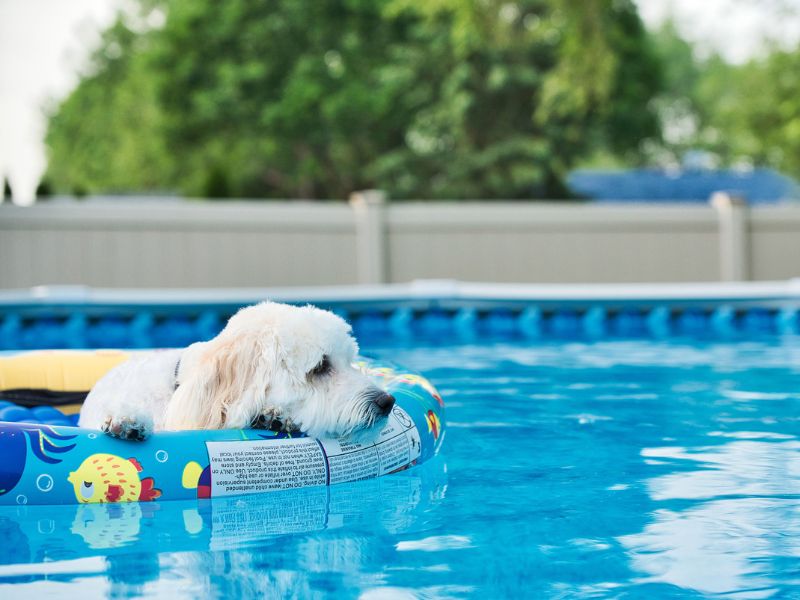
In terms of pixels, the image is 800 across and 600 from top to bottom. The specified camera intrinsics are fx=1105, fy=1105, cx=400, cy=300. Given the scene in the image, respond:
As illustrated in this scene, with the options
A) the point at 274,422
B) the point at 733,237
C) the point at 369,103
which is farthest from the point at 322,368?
the point at 369,103

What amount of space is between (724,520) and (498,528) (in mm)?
846

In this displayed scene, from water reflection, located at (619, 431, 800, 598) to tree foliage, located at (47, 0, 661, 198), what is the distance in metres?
22.6

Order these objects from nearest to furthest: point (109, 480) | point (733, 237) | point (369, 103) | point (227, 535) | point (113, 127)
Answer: point (227, 535) < point (109, 480) < point (733, 237) < point (369, 103) < point (113, 127)

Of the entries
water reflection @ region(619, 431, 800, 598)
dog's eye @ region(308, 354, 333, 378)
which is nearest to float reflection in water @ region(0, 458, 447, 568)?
dog's eye @ region(308, 354, 333, 378)

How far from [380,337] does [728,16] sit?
73.3 feet

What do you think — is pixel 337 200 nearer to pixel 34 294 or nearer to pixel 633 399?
pixel 34 294

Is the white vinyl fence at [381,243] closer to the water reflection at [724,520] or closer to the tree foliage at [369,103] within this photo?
the water reflection at [724,520]

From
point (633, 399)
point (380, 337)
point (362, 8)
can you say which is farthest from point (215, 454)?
point (362, 8)

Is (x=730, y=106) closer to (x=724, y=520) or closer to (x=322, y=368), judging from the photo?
(x=724, y=520)

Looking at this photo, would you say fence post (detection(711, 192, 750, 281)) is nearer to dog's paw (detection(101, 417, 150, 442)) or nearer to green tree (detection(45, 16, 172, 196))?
dog's paw (detection(101, 417, 150, 442))

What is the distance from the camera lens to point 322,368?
406 cm

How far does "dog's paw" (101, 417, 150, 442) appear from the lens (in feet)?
13.5

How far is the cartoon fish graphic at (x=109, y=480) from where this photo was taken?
4184 mm

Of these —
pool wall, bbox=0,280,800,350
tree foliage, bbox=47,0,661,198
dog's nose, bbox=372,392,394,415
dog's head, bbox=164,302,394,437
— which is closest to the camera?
dog's head, bbox=164,302,394,437
